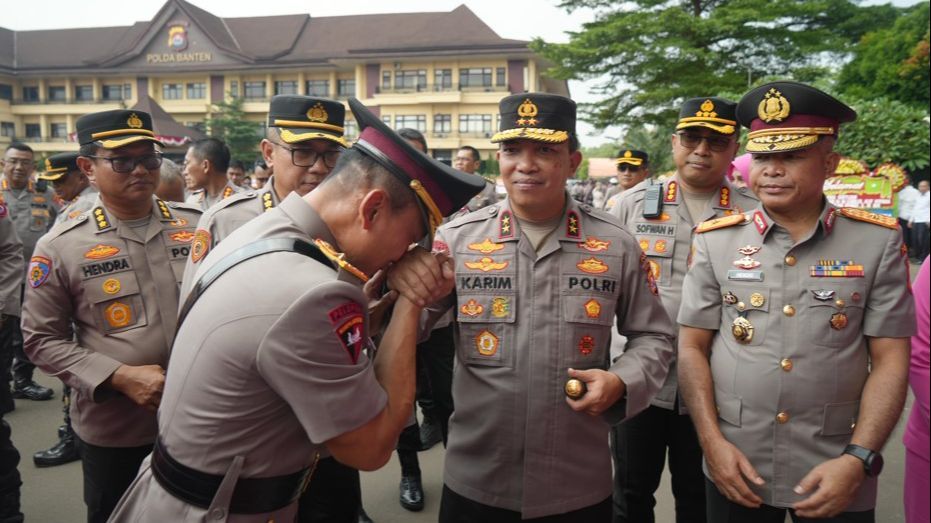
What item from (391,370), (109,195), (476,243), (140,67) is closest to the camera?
(391,370)

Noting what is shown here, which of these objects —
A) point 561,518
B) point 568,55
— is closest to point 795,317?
point 561,518

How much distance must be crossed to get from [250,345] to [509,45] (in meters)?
35.7

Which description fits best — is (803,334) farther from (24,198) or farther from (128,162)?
(24,198)

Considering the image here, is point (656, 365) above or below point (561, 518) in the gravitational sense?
above

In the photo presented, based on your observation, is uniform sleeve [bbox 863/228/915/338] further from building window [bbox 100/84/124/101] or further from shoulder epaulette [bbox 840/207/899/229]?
building window [bbox 100/84/124/101]

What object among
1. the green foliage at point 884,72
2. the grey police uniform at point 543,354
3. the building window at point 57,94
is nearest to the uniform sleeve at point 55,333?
the grey police uniform at point 543,354

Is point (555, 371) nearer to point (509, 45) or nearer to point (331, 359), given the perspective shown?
point (331, 359)

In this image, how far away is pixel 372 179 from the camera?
1.55 m

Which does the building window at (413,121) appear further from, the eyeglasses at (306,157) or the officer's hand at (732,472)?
the officer's hand at (732,472)

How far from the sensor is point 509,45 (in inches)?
1364

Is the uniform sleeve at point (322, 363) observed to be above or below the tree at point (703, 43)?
below

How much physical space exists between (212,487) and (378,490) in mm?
2840

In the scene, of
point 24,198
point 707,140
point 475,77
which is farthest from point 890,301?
point 475,77

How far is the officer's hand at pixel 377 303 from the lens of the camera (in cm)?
184
